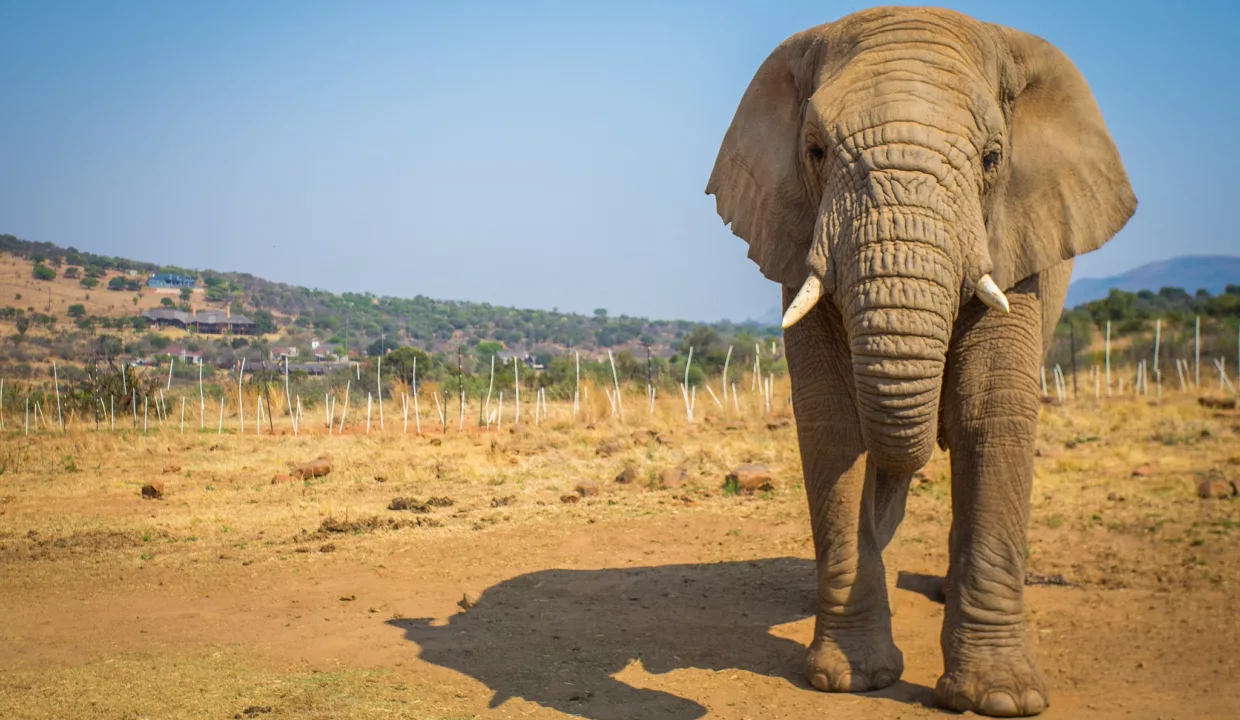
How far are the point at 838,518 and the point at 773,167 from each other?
1.82 meters

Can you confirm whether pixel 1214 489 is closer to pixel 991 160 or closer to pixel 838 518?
pixel 838 518

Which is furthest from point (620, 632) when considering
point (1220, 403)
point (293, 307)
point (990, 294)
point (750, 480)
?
point (293, 307)

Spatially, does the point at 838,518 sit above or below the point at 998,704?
above

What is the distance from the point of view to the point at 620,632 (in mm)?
7086

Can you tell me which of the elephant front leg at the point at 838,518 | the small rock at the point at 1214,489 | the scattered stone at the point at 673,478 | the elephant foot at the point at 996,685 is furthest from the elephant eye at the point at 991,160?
the scattered stone at the point at 673,478

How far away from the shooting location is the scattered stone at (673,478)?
12.7 metres

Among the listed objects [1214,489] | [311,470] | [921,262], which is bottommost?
[311,470]

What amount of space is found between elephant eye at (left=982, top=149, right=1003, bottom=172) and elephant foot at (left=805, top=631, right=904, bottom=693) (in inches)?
95.2

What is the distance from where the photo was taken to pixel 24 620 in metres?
7.59

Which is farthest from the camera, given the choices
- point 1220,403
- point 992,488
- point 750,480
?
point 1220,403

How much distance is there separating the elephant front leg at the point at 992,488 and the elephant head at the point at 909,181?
0.98 feet

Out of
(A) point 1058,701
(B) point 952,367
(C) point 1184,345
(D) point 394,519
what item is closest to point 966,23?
(B) point 952,367

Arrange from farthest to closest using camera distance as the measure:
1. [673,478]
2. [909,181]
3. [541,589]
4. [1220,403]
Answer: [1220,403]
[673,478]
[541,589]
[909,181]

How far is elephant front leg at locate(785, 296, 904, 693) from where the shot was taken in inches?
222
